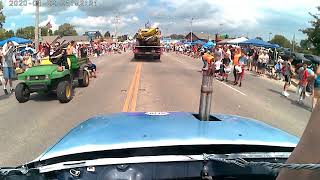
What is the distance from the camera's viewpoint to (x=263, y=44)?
40000 mm

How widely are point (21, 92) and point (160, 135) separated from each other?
12.1m

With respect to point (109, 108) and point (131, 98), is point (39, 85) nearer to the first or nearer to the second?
point (109, 108)

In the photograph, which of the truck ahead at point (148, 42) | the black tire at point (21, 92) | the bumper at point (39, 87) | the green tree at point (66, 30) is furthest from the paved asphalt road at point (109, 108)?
the green tree at point (66, 30)

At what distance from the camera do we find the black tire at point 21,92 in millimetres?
14188

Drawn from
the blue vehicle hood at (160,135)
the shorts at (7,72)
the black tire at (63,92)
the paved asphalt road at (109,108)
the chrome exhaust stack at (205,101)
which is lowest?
the paved asphalt road at (109,108)

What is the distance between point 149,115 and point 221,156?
1288 mm

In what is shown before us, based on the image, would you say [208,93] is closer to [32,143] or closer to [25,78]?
[32,143]

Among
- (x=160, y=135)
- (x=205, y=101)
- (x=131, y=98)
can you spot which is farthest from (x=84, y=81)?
(x=160, y=135)

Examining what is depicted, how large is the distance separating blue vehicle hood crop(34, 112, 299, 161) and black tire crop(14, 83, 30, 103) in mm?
11147

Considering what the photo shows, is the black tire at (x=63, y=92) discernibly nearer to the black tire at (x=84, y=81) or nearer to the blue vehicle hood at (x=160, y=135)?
the black tire at (x=84, y=81)

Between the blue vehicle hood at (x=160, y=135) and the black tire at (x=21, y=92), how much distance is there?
1115 centimetres

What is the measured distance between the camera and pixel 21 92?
14195mm

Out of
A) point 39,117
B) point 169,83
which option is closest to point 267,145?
point 39,117

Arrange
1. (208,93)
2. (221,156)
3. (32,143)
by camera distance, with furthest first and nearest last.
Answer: (32,143)
(208,93)
(221,156)
